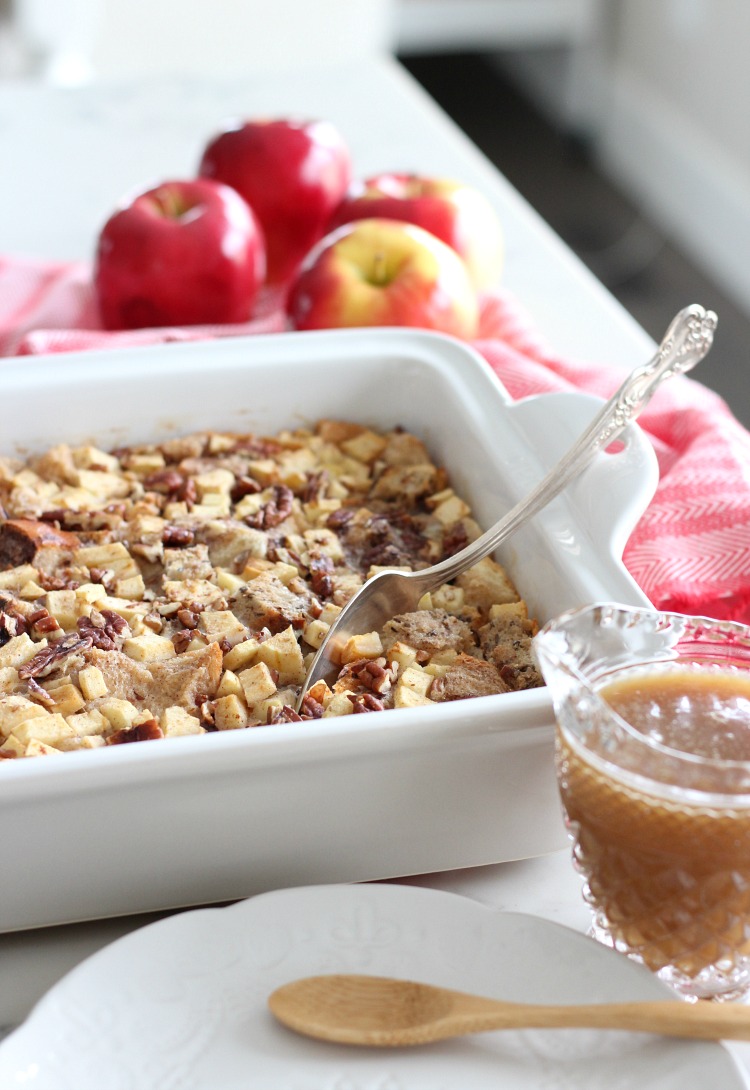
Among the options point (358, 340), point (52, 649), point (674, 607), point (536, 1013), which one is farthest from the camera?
point (358, 340)

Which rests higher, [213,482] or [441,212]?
[441,212]

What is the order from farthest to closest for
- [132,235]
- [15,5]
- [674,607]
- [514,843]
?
[15,5] < [132,235] < [674,607] < [514,843]

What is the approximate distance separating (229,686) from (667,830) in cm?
35

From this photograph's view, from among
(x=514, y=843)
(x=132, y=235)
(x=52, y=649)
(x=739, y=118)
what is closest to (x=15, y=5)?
(x=739, y=118)

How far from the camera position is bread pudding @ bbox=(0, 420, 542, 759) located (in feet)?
2.91

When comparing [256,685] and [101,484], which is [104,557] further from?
[256,685]

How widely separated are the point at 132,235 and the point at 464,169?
0.69 meters

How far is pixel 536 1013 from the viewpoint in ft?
2.15

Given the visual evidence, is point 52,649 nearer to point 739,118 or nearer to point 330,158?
point 330,158

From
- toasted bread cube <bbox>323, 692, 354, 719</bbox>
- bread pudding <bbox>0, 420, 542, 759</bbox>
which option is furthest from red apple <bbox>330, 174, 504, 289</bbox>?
toasted bread cube <bbox>323, 692, 354, 719</bbox>

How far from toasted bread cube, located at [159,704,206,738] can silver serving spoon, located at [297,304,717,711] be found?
105 millimetres

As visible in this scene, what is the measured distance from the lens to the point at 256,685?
91cm

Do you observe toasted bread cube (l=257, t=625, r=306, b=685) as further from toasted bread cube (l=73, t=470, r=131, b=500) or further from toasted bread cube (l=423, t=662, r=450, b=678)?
toasted bread cube (l=73, t=470, r=131, b=500)

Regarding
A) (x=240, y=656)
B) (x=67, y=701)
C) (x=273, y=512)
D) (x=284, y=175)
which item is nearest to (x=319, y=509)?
(x=273, y=512)
